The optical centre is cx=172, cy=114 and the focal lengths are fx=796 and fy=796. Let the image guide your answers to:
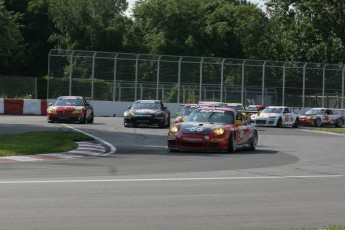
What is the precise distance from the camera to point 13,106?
48125 millimetres

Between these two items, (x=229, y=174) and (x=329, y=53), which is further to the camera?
(x=329, y=53)

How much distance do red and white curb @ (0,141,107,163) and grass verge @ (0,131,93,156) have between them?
0.28 meters

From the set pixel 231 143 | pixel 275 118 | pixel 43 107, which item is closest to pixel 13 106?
pixel 43 107

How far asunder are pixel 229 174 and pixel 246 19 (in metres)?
69.9

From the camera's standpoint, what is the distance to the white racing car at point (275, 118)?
44344 millimetres

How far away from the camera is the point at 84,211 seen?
403 inches

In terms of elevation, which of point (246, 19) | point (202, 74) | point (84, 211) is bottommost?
point (84, 211)

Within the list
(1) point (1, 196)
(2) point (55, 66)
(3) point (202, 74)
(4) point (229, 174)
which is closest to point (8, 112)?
(2) point (55, 66)

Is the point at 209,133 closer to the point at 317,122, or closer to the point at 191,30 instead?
the point at 317,122

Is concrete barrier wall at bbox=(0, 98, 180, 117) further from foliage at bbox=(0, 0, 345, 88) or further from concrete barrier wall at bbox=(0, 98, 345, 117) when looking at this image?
foliage at bbox=(0, 0, 345, 88)

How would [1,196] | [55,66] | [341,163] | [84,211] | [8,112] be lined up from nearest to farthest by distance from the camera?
[84,211] < [1,196] < [341,163] < [8,112] < [55,66]

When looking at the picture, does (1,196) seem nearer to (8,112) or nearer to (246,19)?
(8,112)

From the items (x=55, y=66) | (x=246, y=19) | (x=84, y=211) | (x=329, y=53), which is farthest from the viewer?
(x=246, y=19)

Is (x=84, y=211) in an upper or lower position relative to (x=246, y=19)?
lower
